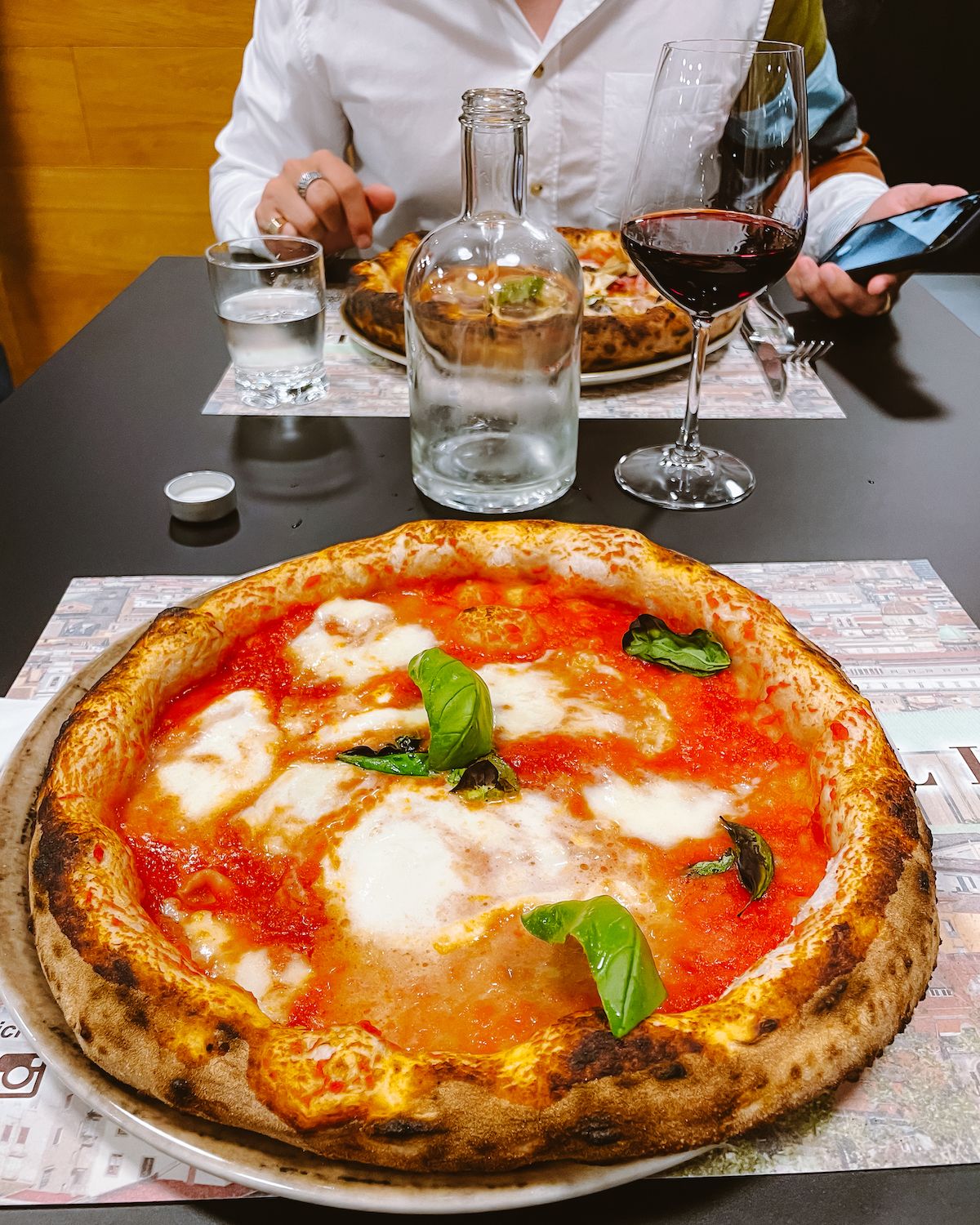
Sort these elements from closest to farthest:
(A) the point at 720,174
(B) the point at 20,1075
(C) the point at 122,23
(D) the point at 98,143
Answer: (B) the point at 20,1075, (A) the point at 720,174, (C) the point at 122,23, (D) the point at 98,143

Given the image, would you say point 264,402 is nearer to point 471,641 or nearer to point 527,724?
point 471,641

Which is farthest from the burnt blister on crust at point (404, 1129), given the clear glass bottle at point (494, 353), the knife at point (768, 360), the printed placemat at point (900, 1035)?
the knife at point (768, 360)

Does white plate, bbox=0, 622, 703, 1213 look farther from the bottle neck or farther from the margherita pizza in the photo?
the margherita pizza

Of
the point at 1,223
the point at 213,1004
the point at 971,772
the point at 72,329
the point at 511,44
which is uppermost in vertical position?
the point at 511,44

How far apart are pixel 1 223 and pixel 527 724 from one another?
3985 millimetres

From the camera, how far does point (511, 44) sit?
2328mm

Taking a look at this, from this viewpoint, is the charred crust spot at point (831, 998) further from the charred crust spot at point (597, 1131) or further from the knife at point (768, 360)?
the knife at point (768, 360)

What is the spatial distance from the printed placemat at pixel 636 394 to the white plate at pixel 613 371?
17mm

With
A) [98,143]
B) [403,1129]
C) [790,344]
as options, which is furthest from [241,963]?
[98,143]

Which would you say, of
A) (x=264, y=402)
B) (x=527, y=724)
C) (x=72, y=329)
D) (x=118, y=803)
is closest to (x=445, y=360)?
(x=264, y=402)

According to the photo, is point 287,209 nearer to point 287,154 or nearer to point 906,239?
point 287,154

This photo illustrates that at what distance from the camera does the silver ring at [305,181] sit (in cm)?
208

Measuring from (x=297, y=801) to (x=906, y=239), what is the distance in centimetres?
164

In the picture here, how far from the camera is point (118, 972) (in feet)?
2.16
